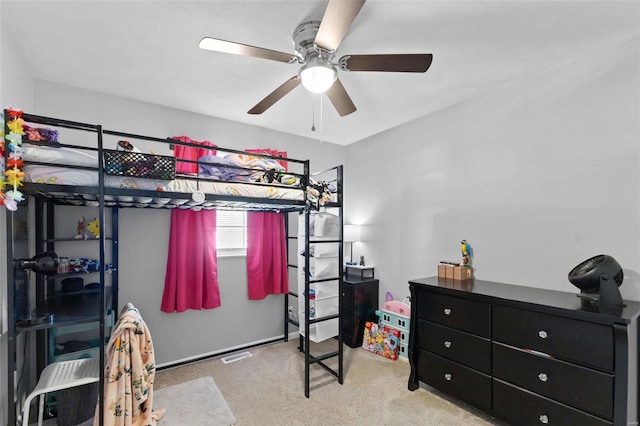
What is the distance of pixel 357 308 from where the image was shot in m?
3.74

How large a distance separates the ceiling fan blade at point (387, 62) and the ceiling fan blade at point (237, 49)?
351 millimetres

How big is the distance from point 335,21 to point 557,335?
228 cm

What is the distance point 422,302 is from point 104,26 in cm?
313

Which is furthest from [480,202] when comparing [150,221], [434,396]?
[150,221]

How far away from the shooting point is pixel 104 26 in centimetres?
193

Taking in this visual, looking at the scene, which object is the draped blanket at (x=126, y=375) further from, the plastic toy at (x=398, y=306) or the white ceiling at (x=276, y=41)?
the plastic toy at (x=398, y=306)

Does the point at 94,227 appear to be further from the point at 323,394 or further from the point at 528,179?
the point at 528,179

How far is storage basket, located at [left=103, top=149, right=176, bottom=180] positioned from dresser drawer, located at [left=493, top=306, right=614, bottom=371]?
99.5 inches

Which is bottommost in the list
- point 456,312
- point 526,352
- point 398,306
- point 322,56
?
point 398,306

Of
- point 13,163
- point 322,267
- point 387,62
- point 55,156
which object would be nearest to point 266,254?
point 322,267

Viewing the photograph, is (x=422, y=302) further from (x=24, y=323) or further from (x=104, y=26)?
(x=104, y=26)

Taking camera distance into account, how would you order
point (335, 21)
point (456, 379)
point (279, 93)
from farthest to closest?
point (456, 379)
point (279, 93)
point (335, 21)

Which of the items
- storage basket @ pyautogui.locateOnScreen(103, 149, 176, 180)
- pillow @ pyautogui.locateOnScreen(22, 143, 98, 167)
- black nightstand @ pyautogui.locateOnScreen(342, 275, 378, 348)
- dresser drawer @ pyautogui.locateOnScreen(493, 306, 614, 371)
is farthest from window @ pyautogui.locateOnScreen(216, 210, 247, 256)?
dresser drawer @ pyautogui.locateOnScreen(493, 306, 614, 371)

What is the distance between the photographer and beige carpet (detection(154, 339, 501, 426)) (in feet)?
7.70
